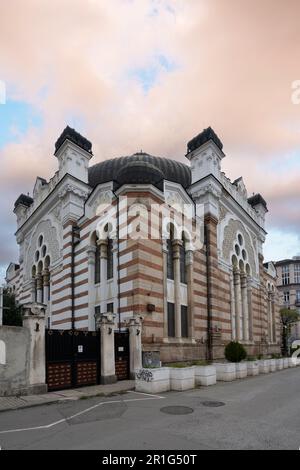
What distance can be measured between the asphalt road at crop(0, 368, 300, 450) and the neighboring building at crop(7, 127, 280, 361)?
8496 millimetres

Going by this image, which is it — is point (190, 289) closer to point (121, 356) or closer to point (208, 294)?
point (208, 294)

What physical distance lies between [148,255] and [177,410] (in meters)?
11.3

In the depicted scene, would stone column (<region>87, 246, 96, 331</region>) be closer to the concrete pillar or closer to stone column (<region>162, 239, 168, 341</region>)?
stone column (<region>162, 239, 168, 341</region>)

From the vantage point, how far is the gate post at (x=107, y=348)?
53.6ft

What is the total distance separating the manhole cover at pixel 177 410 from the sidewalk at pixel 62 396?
3.49 meters

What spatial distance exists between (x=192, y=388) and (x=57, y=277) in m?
14.8

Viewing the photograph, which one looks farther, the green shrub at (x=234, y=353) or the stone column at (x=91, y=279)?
the stone column at (x=91, y=279)

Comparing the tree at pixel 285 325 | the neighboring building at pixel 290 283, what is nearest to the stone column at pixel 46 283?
the tree at pixel 285 325

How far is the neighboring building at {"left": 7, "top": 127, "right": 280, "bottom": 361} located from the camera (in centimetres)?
2161

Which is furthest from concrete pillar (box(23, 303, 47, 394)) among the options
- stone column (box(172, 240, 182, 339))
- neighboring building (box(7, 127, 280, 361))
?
stone column (box(172, 240, 182, 339))

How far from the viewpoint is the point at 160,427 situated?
28.1 feet

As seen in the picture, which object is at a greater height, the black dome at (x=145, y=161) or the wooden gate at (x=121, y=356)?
the black dome at (x=145, y=161)

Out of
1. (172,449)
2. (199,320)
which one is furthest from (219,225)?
(172,449)

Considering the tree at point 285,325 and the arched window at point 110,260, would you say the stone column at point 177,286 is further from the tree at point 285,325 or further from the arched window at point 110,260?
the tree at point 285,325
